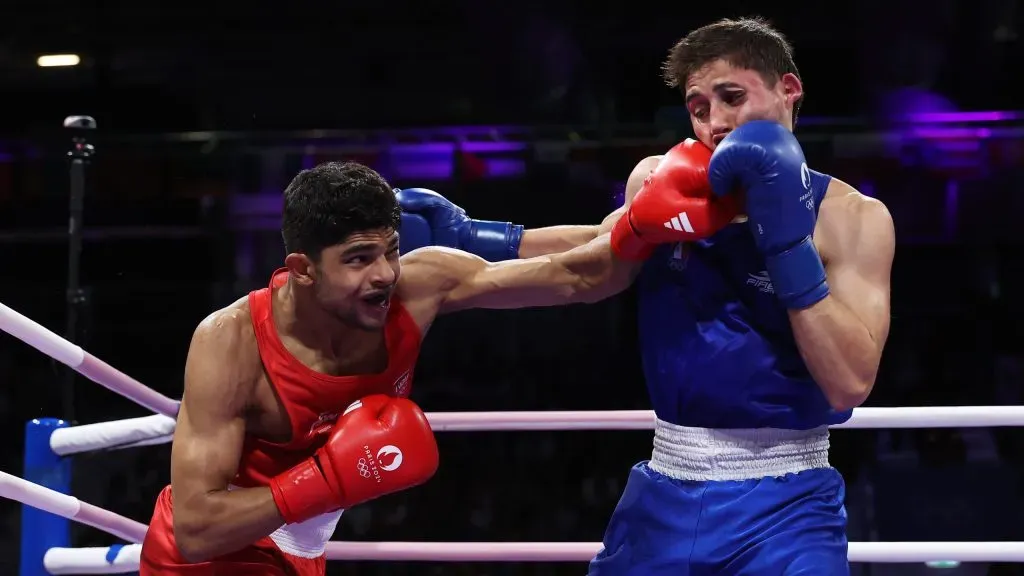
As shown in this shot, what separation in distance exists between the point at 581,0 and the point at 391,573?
14.0 feet

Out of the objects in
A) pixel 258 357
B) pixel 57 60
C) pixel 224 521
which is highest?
pixel 57 60

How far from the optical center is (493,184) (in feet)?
22.5

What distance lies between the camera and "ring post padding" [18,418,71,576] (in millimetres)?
2438

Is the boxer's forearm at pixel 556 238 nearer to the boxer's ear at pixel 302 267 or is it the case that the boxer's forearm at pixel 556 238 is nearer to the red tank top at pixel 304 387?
the red tank top at pixel 304 387

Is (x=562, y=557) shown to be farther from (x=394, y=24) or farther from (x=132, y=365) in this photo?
(x=394, y=24)

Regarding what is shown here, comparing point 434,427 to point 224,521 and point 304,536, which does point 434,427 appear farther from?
point 224,521

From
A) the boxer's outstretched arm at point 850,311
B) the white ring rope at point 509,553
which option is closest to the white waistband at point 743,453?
the boxer's outstretched arm at point 850,311

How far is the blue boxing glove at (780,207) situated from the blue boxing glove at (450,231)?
64cm

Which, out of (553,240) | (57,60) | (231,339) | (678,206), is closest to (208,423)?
(231,339)

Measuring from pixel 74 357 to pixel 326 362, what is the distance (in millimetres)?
656

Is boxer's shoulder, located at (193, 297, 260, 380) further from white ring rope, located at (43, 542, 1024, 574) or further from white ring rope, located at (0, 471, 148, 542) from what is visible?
white ring rope, located at (43, 542, 1024, 574)

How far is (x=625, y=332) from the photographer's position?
262 inches

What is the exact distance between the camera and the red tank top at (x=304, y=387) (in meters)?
1.90

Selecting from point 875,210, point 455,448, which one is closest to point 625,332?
point 455,448
